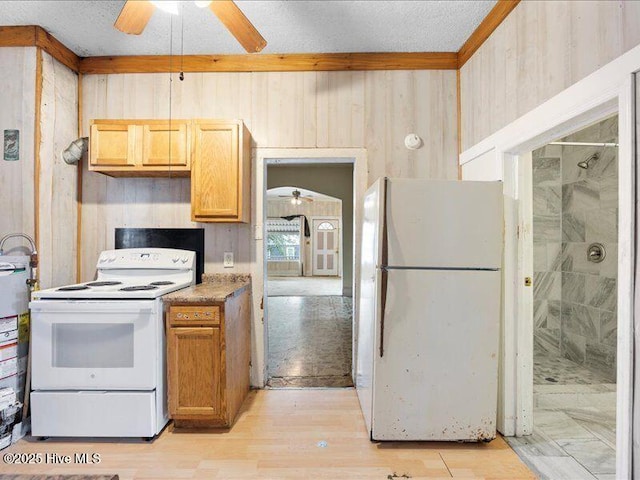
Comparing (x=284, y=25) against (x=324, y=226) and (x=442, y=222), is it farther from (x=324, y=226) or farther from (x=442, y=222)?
(x=324, y=226)

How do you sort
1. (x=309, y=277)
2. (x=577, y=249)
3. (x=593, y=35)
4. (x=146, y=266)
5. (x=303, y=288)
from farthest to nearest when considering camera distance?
1. (x=309, y=277)
2. (x=303, y=288)
3. (x=577, y=249)
4. (x=146, y=266)
5. (x=593, y=35)

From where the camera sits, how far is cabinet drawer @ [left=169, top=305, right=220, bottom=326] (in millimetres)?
2072

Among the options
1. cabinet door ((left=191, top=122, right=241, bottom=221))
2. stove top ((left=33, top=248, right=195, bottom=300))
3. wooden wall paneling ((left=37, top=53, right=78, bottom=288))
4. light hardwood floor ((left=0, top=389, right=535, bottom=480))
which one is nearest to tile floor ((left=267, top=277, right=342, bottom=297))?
stove top ((left=33, top=248, right=195, bottom=300))

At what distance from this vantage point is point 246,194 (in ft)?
8.76

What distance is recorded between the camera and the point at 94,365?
6.59 feet

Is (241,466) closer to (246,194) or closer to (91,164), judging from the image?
(246,194)

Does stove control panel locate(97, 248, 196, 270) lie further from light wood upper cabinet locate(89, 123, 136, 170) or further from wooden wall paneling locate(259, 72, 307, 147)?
wooden wall paneling locate(259, 72, 307, 147)

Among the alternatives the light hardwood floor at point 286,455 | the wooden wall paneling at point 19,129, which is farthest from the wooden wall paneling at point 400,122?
the wooden wall paneling at point 19,129

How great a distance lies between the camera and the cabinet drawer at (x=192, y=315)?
2.07m

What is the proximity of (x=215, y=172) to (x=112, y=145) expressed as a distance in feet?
2.69

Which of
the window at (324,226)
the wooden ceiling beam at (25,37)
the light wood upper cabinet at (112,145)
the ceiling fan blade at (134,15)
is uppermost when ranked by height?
the wooden ceiling beam at (25,37)

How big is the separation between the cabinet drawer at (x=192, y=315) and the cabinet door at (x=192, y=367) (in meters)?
0.04

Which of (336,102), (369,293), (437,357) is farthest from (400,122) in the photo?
(437,357)

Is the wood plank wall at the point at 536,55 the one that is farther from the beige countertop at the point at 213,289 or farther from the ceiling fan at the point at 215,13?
the beige countertop at the point at 213,289
